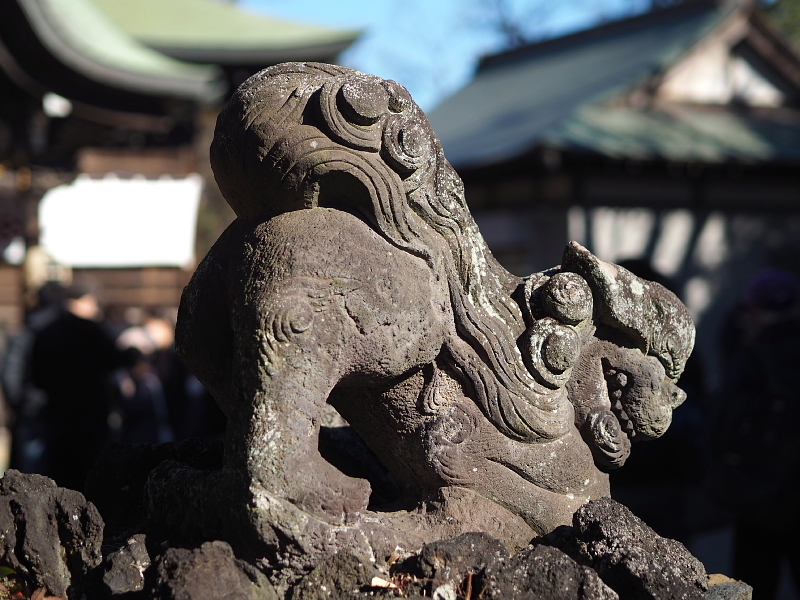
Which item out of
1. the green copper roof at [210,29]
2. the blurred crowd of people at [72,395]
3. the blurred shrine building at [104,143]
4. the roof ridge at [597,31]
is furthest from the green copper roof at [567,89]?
the blurred crowd of people at [72,395]

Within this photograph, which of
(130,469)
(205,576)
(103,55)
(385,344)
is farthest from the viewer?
(103,55)

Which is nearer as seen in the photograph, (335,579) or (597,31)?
(335,579)

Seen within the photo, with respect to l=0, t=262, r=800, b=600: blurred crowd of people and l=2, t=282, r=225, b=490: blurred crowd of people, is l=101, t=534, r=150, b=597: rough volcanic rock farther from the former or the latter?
l=2, t=282, r=225, b=490: blurred crowd of people

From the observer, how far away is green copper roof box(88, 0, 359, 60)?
10148mm

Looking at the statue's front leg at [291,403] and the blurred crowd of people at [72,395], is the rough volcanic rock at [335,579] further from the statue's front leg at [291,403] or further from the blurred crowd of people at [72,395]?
the blurred crowd of people at [72,395]

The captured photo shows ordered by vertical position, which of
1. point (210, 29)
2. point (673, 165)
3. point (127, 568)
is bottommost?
point (127, 568)

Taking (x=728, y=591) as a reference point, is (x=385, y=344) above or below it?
above

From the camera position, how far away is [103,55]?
7438 millimetres

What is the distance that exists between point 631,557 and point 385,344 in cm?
60

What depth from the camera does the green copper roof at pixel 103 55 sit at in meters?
6.88

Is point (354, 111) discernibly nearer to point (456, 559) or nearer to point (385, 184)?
point (385, 184)

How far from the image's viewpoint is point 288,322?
1662mm

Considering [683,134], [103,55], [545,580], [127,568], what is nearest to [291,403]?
[127,568]

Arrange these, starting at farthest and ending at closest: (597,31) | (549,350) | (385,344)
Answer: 1. (597,31)
2. (549,350)
3. (385,344)
